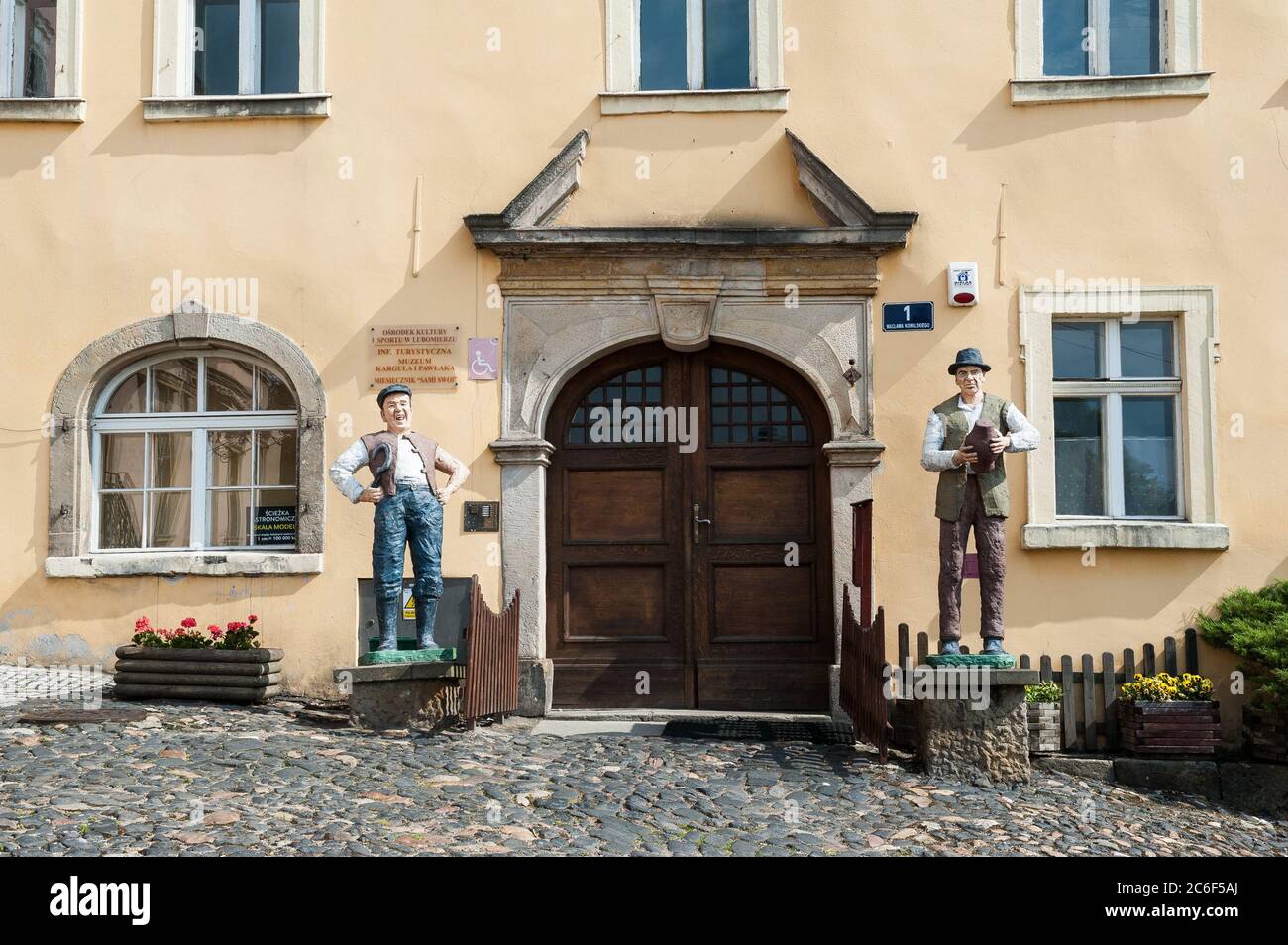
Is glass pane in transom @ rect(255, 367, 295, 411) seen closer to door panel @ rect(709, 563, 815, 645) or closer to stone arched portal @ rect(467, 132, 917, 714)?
stone arched portal @ rect(467, 132, 917, 714)

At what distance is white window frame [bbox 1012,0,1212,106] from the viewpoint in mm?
8945

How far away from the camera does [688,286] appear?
8.98m

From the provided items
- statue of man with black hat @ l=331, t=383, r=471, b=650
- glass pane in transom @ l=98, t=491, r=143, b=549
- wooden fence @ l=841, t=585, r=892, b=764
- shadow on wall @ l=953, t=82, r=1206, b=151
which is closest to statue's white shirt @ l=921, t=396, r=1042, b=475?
wooden fence @ l=841, t=585, r=892, b=764

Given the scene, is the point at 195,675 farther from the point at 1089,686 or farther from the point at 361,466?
the point at 1089,686

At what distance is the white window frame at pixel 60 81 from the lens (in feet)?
30.7

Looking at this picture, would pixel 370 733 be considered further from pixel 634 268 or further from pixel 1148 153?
pixel 1148 153

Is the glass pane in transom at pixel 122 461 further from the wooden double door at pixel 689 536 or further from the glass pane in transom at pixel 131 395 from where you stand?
the wooden double door at pixel 689 536

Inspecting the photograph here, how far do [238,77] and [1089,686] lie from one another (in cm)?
743

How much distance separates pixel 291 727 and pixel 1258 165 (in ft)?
24.6

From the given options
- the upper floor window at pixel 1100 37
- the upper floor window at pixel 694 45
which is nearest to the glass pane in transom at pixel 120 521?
the upper floor window at pixel 694 45

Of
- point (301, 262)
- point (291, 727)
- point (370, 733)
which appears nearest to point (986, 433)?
point (370, 733)

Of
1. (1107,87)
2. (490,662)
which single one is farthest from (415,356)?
(1107,87)

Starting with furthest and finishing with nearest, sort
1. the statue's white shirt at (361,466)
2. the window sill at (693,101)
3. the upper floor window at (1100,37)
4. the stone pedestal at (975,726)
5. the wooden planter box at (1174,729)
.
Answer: the upper floor window at (1100,37) → the window sill at (693,101) → the wooden planter box at (1174,729) → the statue's white shirt at (361,466) → the stone pedestal at (975,726)

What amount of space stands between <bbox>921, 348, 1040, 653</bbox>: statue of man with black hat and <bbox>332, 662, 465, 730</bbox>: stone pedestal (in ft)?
9.65
